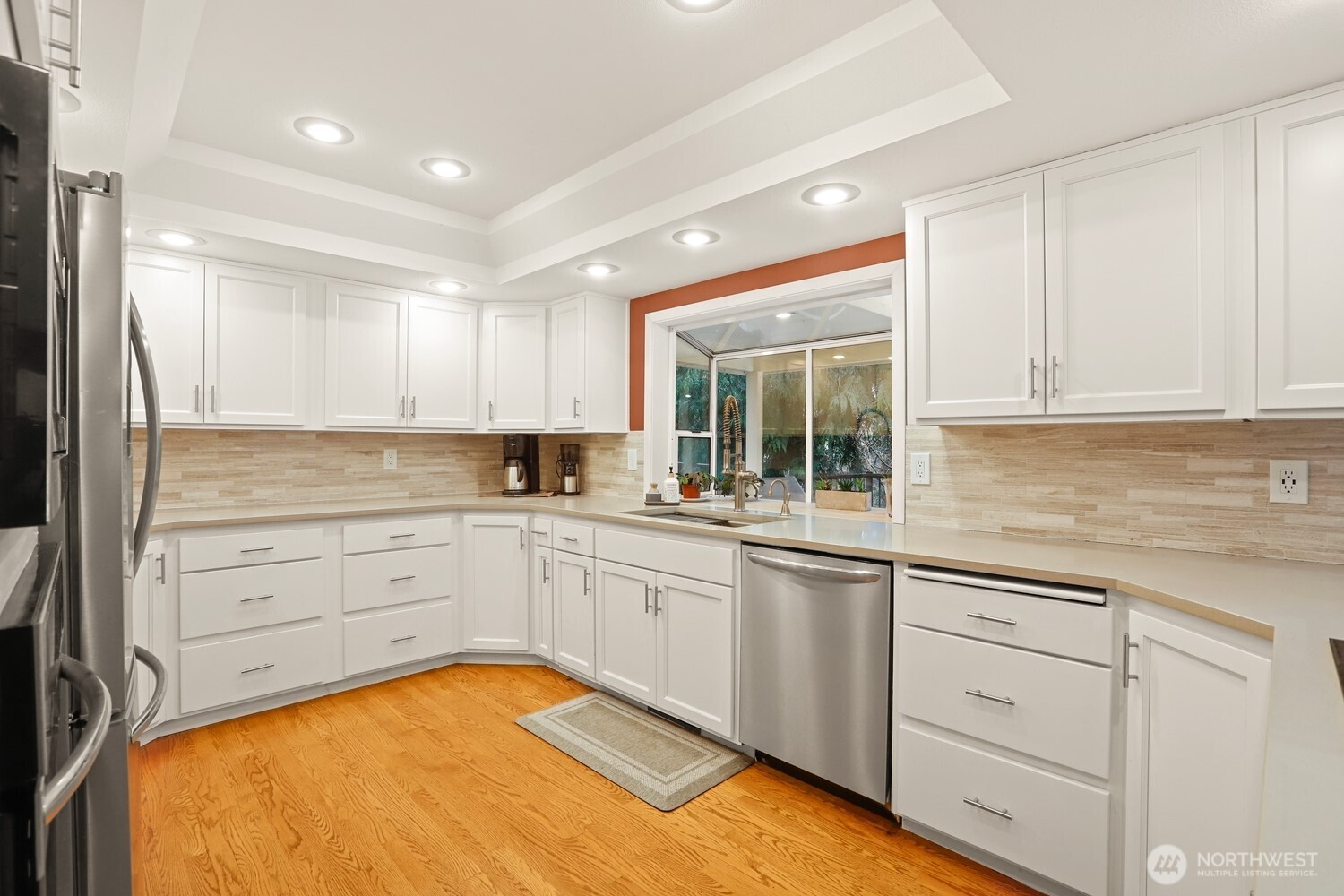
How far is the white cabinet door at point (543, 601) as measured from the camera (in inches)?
138

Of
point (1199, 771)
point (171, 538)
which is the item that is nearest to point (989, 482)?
point (1199, 771)

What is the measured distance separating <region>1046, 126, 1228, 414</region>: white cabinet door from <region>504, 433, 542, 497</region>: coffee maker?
3126mm

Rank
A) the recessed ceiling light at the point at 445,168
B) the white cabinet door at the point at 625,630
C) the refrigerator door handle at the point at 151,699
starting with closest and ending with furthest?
the refrigerator door handle at the point at 151,699 → the recessed ceiling light at the point at 445,168 → the white cabinet door at the point at 625,630

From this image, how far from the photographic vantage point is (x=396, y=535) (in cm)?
342

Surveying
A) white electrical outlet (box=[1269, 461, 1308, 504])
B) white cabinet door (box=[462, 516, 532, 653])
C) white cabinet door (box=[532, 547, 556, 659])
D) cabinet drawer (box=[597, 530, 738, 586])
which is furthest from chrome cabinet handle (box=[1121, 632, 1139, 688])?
white cabinet door (box=[462, 516, 532, 653])

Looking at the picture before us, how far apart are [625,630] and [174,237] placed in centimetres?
268

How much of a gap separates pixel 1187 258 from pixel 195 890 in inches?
131

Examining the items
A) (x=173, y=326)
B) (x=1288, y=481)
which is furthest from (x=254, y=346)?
(x=1288, y=481)

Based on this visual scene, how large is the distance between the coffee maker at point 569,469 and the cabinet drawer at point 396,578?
903 mm

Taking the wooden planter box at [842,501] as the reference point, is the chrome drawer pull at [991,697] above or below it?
below

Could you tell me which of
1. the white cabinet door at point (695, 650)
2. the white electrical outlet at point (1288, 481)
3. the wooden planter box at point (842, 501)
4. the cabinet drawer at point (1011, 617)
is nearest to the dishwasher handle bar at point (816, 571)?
the cabinet drawer at point (1011, 617)

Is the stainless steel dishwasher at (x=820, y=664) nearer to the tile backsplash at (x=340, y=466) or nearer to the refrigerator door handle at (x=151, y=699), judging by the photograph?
the tile backsplash at (x=340, y=466)

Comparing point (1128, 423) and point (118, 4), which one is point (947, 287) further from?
point (118, 4)

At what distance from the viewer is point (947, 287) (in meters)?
2.30
